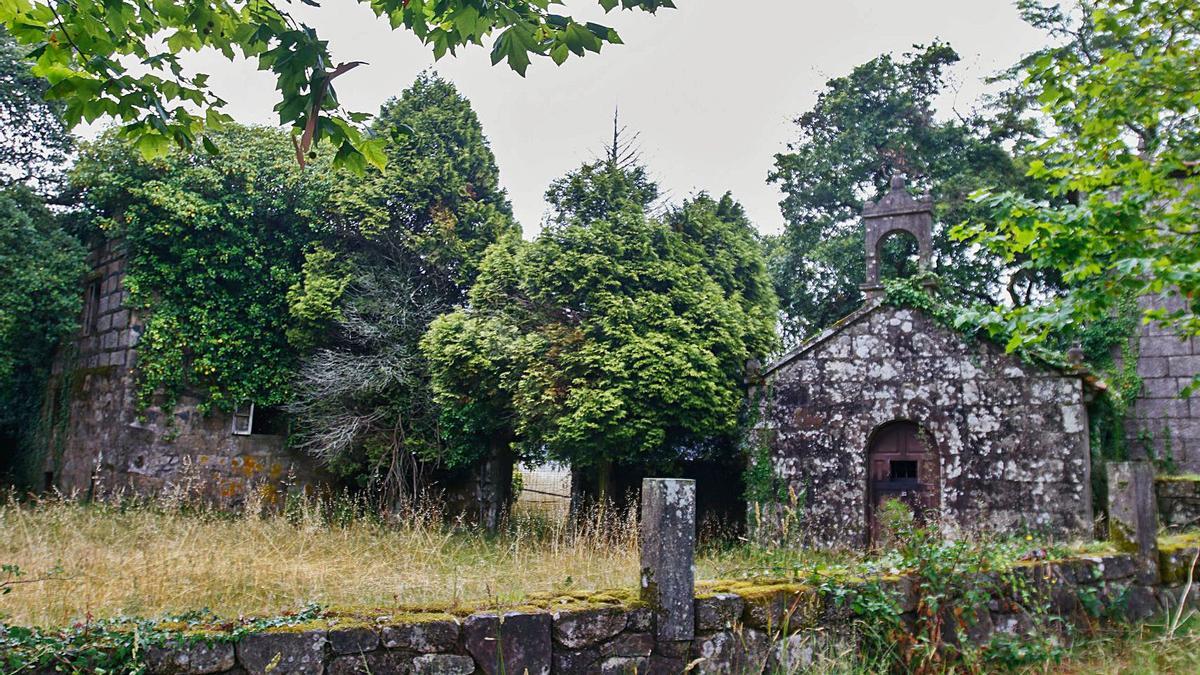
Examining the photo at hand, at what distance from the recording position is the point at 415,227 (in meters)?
17.8

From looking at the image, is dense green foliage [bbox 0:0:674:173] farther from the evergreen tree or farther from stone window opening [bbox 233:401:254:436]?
stone window opening [bbox 233:401:254:436]

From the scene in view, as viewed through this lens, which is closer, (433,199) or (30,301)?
(30,301)

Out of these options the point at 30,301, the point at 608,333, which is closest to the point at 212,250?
the point at 30,301

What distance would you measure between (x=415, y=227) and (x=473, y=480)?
5.54 meters

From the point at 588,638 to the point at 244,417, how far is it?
43.7ft

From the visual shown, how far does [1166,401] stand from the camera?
1355cm

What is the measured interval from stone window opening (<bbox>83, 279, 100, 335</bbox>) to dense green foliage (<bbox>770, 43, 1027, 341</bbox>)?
15748mm

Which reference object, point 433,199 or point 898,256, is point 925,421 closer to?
point 898,256

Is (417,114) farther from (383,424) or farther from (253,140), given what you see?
(383,424)

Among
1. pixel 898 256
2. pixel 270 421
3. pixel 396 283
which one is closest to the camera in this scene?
pixel 396 283

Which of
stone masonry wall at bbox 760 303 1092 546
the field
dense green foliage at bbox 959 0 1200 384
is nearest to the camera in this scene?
the field

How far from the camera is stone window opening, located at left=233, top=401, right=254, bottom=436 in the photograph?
53.3ft

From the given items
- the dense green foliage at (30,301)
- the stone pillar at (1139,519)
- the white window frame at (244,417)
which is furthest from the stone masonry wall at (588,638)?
the dense green foliage at (30,301)

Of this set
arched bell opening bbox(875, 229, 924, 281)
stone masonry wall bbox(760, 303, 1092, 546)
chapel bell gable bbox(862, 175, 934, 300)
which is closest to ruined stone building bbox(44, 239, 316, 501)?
stone masonry wall bbox(760, 303, 1092, 546)
